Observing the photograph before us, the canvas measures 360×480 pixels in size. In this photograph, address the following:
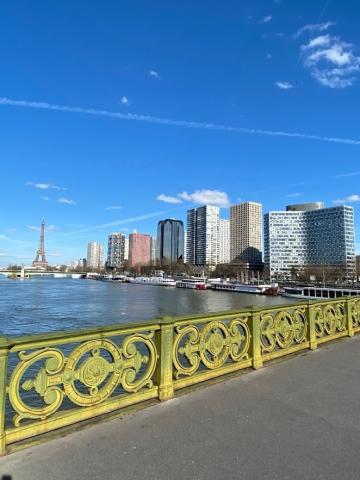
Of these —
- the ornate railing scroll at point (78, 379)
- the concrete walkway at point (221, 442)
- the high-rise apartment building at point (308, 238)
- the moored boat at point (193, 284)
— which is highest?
the high-rise apartment building at point (308, 238)

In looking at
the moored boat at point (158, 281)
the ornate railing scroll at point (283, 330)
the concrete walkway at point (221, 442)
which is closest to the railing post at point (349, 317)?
the ornate railing scroll at point (283, 330)

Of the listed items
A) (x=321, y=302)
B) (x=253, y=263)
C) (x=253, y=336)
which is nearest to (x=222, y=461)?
(x=253, y=336)

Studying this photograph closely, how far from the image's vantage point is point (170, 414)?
178 inches

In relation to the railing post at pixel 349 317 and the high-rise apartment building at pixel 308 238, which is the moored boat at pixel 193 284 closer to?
the high-rise apartment building at pixel 308 238

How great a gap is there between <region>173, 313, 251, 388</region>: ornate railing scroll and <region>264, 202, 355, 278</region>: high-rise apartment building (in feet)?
464

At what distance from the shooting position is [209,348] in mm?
5742

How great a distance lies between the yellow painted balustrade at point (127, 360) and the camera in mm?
3814

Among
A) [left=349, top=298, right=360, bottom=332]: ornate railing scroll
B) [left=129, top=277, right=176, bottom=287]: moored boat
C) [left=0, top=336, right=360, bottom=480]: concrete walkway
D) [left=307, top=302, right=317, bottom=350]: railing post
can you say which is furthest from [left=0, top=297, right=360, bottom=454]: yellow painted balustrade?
[left=129, top=277, right=176, bottom=287]: moored boat

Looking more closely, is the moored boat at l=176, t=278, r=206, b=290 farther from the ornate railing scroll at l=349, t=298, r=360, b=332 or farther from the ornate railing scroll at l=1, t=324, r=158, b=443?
the ornate railing scroll at l=1, t=324, r=158, b=443

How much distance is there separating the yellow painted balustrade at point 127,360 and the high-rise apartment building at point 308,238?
14119cm

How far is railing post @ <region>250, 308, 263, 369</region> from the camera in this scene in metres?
6.52

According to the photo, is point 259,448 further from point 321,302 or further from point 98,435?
point 321,302

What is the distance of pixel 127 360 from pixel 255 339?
2.72 m

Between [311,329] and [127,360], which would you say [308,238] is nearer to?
[311,329]
